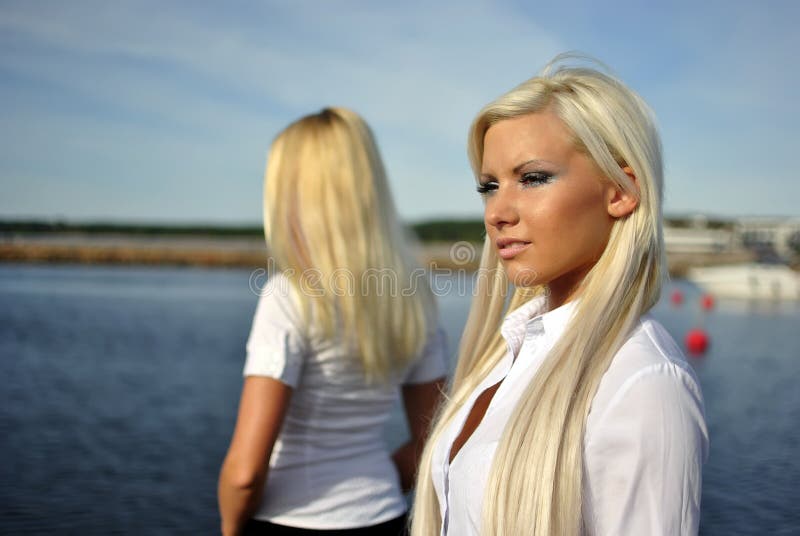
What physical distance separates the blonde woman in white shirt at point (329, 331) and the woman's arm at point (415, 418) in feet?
0.63

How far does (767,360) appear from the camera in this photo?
20625mm

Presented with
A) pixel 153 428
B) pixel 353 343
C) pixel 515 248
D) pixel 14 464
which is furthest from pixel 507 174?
Result: pixel 153 428

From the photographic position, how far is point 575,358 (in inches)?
59.0

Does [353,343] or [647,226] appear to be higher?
[647,226]

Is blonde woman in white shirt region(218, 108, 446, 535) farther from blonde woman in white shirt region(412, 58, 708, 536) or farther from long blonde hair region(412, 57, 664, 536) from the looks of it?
long blonde hair region(412, 57, 664, 536)

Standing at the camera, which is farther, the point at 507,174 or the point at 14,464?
the point at 14,464

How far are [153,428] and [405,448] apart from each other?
998cm

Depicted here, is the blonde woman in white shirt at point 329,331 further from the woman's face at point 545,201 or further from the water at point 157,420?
A: the water at point 157,420

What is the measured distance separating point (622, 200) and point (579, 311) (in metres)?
0.27

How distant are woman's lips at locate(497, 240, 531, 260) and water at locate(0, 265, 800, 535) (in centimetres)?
757

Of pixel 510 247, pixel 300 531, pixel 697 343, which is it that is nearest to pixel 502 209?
pixel 510 247

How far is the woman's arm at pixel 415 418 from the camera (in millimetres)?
2914

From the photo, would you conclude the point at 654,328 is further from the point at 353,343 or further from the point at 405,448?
the point at 405,448

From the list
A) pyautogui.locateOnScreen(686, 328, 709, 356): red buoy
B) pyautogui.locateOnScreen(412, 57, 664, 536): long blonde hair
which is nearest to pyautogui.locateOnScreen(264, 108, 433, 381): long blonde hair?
pyautogui.locateOnScreen(412, 57, 664, 536): long blonde hair
